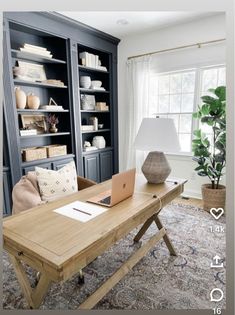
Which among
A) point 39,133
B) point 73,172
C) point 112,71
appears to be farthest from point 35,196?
point 112,71

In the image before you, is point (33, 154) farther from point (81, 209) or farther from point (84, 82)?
point (81, 209)

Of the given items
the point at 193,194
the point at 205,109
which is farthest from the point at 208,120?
the point at 193,194

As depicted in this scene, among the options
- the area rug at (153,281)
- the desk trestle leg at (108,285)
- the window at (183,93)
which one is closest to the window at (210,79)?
the window at (183,93)

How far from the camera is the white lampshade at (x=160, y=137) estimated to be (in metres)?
1.75

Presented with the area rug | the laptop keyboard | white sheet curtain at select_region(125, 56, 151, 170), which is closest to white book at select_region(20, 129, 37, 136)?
the area rug

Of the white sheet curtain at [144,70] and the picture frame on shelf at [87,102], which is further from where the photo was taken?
the picture frame on shelf at [87,102]

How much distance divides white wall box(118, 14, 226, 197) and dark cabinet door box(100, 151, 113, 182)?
23 centimetres

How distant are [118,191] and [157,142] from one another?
1.84 ft

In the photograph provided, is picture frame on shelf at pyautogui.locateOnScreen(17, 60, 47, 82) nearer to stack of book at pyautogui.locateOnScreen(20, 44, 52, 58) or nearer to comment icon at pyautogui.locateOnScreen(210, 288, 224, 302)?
stack of book at pyautogui.locateOnScreen(20, 44, 52, 58)

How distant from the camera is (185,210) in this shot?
9.82ft

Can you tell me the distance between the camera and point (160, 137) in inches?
69.2

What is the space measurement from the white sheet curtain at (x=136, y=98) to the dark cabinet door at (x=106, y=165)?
0.37 metres

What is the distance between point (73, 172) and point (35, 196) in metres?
0.42

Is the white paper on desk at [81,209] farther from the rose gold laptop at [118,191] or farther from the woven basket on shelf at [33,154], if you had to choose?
the woven basket on shelf at [33,154]
